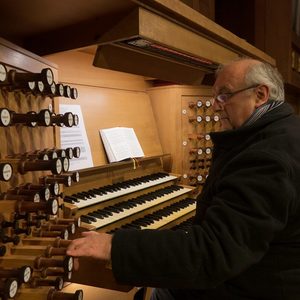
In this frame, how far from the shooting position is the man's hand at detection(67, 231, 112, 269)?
3.13 feet

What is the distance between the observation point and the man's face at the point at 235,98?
48.4 inches

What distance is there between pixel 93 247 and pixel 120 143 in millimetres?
1445

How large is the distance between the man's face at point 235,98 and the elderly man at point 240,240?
147 millimetres

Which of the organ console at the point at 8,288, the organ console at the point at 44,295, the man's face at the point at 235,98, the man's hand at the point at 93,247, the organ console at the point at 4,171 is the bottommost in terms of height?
the organ console at the point at 44,295

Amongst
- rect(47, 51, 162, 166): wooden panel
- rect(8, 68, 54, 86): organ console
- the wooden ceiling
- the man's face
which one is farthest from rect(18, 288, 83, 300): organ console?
rect(47, 51, 162, 166): wooden panel

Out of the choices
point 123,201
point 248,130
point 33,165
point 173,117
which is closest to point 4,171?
point 33,165

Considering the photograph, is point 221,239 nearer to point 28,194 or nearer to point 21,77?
point 28,194

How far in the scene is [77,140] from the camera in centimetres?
205

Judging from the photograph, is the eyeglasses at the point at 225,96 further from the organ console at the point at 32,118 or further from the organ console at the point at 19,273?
the organ console at the point at 19,273

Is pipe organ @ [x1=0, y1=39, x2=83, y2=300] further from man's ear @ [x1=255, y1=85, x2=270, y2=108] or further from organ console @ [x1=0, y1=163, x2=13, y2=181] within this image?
man's ear @ [x1=255, y1=85, x2=270, y2=108]

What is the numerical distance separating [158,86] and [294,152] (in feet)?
6.93

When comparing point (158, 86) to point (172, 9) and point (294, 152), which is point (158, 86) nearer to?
point (172, 9)

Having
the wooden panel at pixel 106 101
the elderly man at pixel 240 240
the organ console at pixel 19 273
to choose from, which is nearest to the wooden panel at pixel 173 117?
the wooden panel at pixel 106 101

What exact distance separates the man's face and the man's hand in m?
0.64
